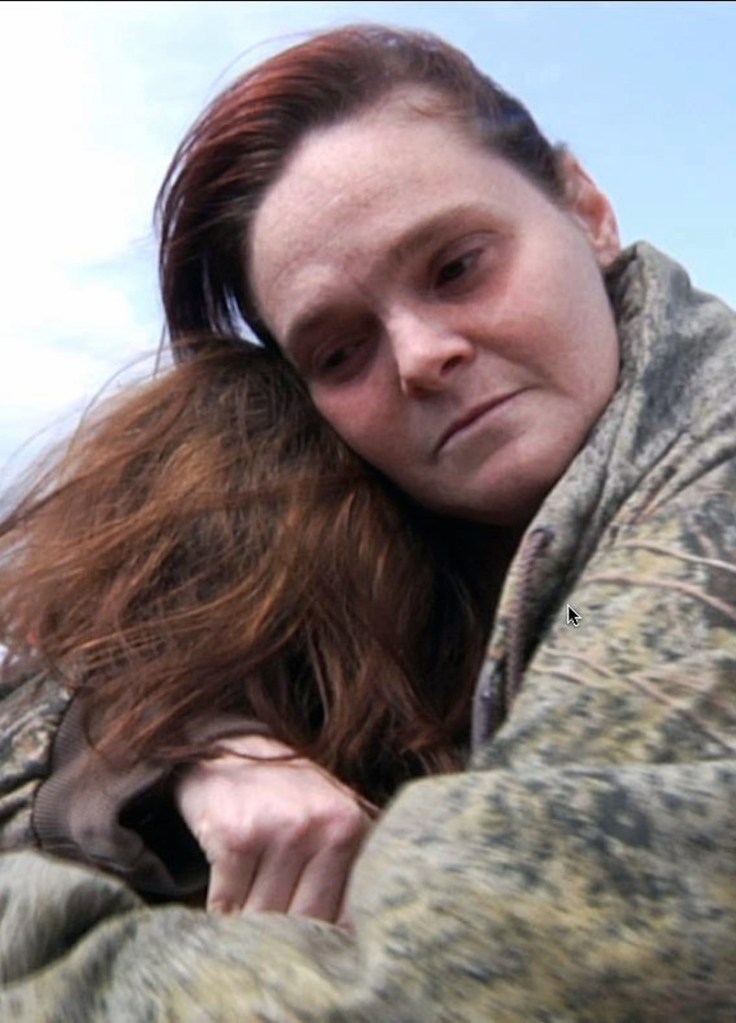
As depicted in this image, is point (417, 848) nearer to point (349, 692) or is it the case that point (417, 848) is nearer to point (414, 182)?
point (349, 692)

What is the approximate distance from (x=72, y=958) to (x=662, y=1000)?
16.3 inches

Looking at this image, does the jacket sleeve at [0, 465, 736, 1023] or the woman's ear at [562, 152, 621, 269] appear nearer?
the jacket sleeve at [0, 465, 736, 1023]

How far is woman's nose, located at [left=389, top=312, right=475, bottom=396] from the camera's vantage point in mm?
1458

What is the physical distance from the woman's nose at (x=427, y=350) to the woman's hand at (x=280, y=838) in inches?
16.7

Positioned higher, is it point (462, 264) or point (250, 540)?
point (462, 264)

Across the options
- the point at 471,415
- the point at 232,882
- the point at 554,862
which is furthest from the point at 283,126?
the point at 554,862

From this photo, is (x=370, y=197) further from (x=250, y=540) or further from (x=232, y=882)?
(x=232, y=882)

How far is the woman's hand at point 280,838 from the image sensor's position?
1.17 meters

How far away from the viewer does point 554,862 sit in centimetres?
86

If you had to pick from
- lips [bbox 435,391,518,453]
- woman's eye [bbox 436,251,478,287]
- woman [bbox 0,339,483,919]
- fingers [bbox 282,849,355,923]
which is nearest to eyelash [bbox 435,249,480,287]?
woman's eye [bbox 436,251,478,287]

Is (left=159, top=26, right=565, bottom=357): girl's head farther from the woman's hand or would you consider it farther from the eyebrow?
the woman's hand

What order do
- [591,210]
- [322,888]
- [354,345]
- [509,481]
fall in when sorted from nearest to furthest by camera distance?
[322,888], [509,481], [354,345], [591,210]

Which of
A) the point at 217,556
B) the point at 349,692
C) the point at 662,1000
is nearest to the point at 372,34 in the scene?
the point at 217,556

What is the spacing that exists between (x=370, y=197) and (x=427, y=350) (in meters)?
0.18
